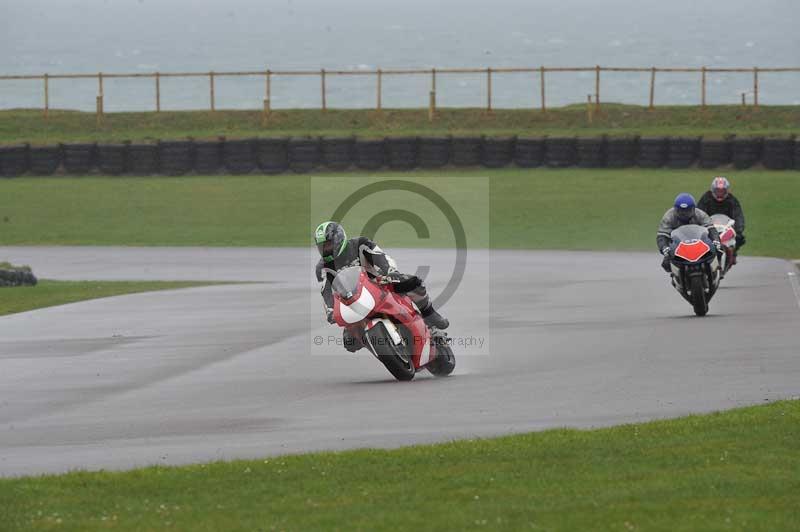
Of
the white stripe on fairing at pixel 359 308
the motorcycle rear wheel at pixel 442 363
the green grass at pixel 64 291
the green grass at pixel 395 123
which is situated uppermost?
the green grass at pixel 395 123

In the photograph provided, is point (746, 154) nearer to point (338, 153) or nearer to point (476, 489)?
point (338, 153)

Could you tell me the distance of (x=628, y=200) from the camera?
36969 mm

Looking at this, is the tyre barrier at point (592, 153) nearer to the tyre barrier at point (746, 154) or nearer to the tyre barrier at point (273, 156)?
the tyre barrier at point (746, 154)

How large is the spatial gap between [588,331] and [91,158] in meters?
27.6

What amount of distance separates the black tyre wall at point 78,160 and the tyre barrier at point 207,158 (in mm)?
2968

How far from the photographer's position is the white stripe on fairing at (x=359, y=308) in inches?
507

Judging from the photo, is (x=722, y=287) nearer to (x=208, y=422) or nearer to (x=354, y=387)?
(x=354, y=387)

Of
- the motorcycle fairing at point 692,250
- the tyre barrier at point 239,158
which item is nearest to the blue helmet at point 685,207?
the motorcycle fairing at point 692,250

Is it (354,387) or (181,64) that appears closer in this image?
(354,387)

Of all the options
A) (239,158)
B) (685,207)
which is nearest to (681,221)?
(685,207)

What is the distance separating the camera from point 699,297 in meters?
18.5

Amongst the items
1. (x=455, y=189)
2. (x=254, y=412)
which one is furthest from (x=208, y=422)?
(x=455, y=189)

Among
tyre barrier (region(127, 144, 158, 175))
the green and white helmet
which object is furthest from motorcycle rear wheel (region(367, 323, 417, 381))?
tyre barrier (region(127, 144, 158, 175))

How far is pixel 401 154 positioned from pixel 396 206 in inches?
137
